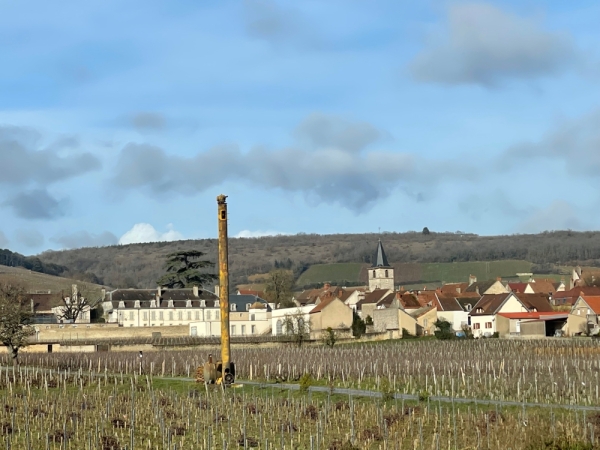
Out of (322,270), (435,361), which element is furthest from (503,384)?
(322,270)

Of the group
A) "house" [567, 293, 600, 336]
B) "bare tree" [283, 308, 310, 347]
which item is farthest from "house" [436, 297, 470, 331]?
"bare tree" [283, 308, 310, 347]

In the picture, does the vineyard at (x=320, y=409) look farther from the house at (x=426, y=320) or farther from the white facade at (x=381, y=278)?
the white facade at (x=381, y=278)

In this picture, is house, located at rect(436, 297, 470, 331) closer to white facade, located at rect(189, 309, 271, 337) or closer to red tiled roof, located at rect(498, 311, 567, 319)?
red tiled roof, located at rect(498, 311, 567, 319)

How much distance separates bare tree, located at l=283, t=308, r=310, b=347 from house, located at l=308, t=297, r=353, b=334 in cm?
169

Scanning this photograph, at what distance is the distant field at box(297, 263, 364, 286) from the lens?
Answer: 18464 centimetres

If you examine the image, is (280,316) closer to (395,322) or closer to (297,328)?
(297,328)

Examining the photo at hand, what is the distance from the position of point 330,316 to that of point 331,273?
105 m

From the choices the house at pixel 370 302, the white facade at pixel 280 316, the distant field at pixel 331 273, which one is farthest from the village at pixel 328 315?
the distant field at pixel 331 273

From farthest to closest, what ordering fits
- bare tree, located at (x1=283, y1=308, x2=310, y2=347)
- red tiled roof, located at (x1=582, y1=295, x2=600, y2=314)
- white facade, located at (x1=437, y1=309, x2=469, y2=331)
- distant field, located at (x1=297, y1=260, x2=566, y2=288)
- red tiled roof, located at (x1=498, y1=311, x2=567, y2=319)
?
distant field, located at (x1=297, y1=260, x2=566, y2=288) → white facade, located at (x1=437, y1=309, x2=469, y2=331) → red tiled roof, located at (x1=498, y1=311, x2=567, y2=319) → red tiled roof, located at (x1=582, y1=295, x2=600, y2=314) → bare tree, located at (x1=283, y1=308, x2=310, y2=347)

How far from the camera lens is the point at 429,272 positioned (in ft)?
591

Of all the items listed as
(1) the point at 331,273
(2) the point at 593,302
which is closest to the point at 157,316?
(2) the point at 593,302

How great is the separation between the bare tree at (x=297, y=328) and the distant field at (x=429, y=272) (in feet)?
272

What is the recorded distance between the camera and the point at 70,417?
1051 inches

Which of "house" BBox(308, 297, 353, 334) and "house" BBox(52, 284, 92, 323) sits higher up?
"house" BBox(52, 284, 92, 323)
